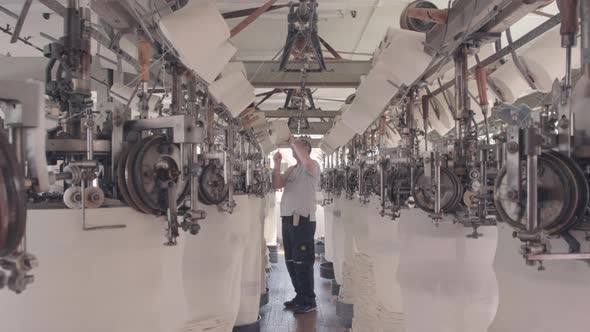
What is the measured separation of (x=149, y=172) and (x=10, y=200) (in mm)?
487

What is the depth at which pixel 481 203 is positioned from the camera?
1.46 m

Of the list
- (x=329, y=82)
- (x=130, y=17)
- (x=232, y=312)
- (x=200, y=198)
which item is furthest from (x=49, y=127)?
(x=329, y=82)

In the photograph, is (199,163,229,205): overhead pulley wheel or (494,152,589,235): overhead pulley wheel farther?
(199,163,229,205): overhead pulley wheel

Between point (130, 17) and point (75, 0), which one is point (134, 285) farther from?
point (130, 17)

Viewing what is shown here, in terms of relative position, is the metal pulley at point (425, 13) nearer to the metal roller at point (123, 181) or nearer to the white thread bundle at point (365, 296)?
the metal roller at point (123, 181)

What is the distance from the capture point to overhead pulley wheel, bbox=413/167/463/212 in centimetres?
157

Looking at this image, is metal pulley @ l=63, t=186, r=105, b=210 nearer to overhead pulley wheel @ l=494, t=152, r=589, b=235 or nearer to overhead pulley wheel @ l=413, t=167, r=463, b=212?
overhead pulley wheel @ l=494, t=152, r=589, b=235

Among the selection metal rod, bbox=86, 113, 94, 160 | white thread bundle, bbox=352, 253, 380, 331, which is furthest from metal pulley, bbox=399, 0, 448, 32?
white thread bundle, bbox=352, 253, 380, 331

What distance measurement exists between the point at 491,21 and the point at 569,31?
550 mm

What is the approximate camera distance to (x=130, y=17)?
4.72 ft

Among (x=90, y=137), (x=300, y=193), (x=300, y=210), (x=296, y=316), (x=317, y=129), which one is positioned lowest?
(x=296, y=316)

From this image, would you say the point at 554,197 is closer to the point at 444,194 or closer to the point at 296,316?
the point at 444,194

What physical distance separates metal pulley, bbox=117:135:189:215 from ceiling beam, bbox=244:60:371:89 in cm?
127

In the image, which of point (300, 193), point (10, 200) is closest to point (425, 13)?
point (10, 200)
